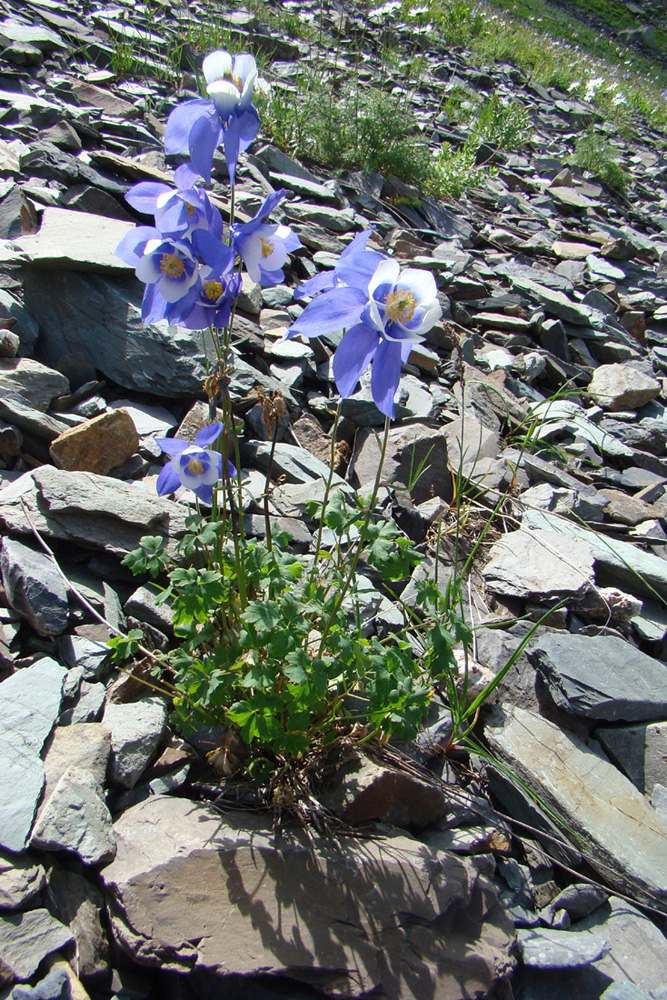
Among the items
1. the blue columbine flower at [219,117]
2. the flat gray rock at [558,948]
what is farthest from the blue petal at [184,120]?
the flat gray rock at [558,948]

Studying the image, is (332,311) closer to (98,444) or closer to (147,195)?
(147,195)

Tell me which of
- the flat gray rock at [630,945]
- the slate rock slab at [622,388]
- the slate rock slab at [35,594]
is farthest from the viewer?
the slate rock slab at [622,388]

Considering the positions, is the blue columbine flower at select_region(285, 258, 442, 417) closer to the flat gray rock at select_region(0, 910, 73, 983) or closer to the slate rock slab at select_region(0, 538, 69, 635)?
the slate rock slab at select_region(0, 538, 69, 635)

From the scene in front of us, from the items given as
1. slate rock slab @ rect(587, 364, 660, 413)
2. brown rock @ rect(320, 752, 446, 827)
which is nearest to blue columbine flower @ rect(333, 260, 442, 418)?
brown rock @ rect(320, 752, 446, 827)

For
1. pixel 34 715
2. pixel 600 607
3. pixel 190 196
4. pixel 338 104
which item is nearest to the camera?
pixel 190 196

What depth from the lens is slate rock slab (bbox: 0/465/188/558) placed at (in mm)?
2762

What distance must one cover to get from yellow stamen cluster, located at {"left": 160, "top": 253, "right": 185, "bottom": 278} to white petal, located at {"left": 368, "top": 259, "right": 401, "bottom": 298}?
498mm

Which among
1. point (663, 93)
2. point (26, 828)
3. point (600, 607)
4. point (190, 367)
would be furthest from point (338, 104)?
point (663, 93)

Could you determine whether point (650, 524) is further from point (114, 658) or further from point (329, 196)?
point (329, 196)

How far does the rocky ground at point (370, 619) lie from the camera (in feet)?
6.17

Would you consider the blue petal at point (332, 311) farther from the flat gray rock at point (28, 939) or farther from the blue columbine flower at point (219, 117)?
the flat gray rock at point (28, 939)

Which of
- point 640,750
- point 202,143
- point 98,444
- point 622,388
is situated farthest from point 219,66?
point 622,388

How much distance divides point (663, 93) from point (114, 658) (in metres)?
25.7

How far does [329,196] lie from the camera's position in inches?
265
